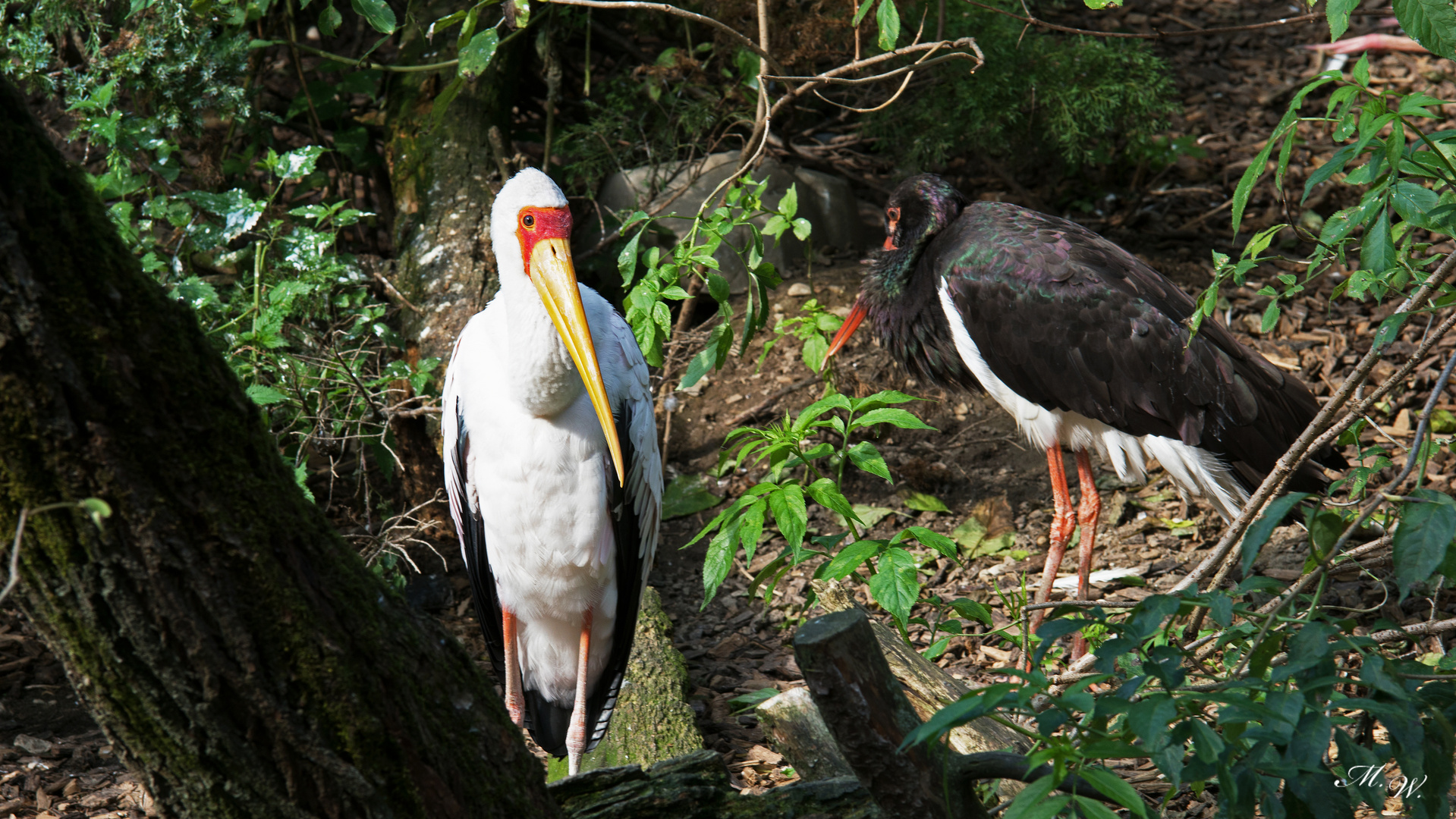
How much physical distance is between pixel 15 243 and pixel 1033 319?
322 centimetres

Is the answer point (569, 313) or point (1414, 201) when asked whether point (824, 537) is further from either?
point (1414, 201)

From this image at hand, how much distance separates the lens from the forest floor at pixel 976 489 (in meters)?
2.96

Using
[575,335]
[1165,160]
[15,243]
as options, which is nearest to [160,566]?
[15,243]

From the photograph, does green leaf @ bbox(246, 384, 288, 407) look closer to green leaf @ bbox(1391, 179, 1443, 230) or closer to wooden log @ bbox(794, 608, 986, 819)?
wooden log @ bbox(794, 608, 986, 819)

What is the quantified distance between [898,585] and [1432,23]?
142 centimetres

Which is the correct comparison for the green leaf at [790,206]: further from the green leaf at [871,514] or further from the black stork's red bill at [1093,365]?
the green leaf at [871,514]

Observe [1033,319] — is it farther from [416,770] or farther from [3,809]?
[3,809]

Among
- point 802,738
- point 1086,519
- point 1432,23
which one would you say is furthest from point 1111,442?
point 1432,23

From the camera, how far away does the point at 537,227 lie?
248 centimetres

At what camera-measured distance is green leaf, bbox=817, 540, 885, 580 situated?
2.26m

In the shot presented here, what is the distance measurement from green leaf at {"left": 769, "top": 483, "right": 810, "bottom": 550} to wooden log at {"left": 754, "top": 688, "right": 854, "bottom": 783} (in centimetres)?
59

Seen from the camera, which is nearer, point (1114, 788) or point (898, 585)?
point (1114, 788)

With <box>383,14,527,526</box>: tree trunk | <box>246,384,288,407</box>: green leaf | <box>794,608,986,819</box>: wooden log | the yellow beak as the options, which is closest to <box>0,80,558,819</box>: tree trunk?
<box>794,608,986,819</box>: wooden log

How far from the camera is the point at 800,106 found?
5266mm
